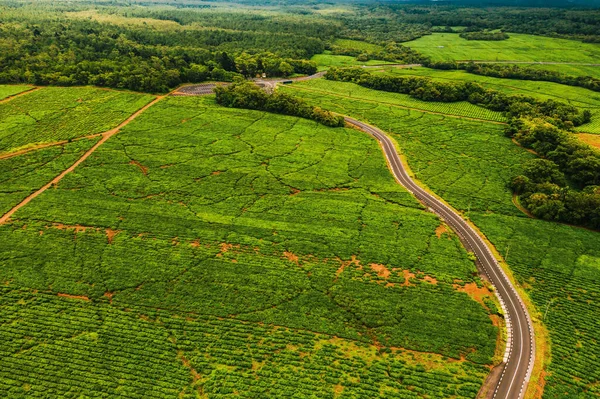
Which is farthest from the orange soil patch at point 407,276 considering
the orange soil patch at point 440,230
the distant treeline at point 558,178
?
the distant treeline at point 558,178

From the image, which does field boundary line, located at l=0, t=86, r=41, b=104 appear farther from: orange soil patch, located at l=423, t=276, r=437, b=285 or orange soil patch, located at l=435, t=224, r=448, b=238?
orange soil patch, located at l=423, t=276, r=437, b=285

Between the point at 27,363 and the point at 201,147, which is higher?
the point at 201,147

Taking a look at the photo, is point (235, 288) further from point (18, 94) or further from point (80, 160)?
point (18, 94)

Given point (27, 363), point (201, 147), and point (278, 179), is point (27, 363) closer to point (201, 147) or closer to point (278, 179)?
point (278, 179)

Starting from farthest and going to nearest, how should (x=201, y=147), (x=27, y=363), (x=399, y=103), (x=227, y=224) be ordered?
(x=399, y=103), (x=201, y=147), (x=227, y=224), (x=27, y=363)

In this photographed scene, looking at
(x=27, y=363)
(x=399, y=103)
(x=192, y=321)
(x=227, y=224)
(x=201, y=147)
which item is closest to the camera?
(x=27, y=363)

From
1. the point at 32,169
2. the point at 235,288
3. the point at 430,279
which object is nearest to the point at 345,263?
the point at 430,279

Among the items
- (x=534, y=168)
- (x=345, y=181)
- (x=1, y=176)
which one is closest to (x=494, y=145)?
(x=534, y=168)
